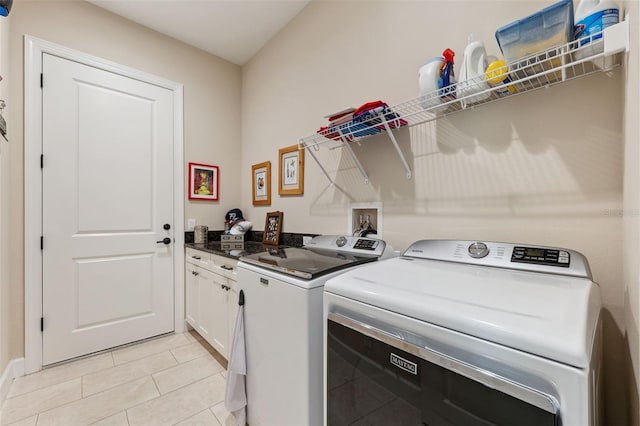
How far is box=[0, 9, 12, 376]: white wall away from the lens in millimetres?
1732

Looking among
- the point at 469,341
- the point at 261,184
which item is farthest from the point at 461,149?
the point at 261,184

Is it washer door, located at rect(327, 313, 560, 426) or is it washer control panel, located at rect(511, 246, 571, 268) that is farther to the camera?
washer control panel, located at rect(511, 246, 571, 268)

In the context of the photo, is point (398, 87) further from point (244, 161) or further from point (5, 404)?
point (5, 404)

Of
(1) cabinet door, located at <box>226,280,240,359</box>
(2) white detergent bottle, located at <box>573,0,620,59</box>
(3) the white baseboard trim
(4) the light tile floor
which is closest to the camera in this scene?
(2) white detergent bottle, located at <box>573,0,620,59</box>

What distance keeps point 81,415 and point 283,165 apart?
211 centimetres

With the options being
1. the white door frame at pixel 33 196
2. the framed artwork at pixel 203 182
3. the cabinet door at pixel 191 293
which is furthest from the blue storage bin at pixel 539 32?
the white door frame at pixel 33 196

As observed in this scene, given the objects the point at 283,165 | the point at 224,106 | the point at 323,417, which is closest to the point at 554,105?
the point at 323,417

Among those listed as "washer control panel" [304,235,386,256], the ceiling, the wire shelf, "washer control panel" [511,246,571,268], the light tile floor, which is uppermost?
the ceiling

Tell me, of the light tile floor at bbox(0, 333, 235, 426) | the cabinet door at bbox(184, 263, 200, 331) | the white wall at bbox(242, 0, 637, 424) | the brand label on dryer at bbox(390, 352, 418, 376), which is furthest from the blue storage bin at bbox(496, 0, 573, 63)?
the cabinet door at bbox(184, 263, 200, 331)

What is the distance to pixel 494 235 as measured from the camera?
1211mm

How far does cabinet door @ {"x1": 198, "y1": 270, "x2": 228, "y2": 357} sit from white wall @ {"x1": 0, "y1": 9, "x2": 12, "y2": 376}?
1182mm

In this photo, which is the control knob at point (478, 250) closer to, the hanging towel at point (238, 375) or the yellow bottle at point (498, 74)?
the yellow bottle at point (498, 74)

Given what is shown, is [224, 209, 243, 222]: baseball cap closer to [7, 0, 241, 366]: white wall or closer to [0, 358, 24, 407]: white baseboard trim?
[7, 0, 241, 366]: white wall

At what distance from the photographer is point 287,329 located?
1.14 metres
